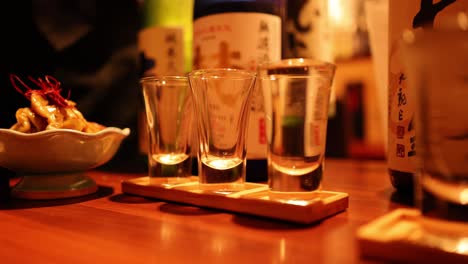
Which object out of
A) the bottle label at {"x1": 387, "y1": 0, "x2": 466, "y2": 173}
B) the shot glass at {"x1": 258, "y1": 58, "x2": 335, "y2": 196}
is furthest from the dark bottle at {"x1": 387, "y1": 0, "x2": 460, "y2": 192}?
the shot glass at {"x1": 258, "y1": 58, "x2": 335, "y2": 196}

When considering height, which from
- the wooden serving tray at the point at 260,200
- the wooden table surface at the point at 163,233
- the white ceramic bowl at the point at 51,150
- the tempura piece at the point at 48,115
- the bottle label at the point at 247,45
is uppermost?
the bottle label at the point at 247,45

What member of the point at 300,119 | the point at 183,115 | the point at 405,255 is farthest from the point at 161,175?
the point at 405,255

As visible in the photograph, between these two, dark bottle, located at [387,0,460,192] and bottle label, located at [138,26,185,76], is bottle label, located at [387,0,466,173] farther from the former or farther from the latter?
bottle label, located at [138,26,185,76]

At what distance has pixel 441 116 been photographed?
262mm

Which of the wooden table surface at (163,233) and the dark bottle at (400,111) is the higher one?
the dark bottle at (400,111)

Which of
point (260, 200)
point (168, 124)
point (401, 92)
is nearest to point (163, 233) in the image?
point (260, 200)

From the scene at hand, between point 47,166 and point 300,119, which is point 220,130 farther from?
point 47,166

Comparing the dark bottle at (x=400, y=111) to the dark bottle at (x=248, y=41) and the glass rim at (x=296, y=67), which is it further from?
the dark bottle at (x=248, y=41)

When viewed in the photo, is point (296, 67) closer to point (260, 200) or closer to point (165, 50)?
point (260, 200)

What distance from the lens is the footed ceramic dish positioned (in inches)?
17.7

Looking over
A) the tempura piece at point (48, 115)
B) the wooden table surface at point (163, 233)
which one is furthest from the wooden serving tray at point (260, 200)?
the tempura piece at point (48, 115)

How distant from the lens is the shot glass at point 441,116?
0.25 m

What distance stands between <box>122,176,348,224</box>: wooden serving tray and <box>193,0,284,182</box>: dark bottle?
0.13 metres

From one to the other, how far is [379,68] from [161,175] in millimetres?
486
